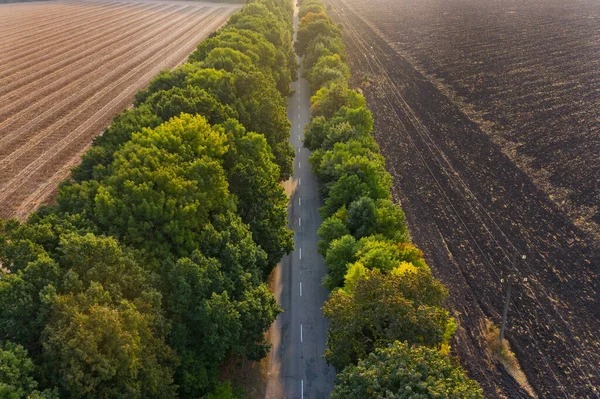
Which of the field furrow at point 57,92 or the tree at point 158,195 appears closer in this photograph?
the tree at point 158,195

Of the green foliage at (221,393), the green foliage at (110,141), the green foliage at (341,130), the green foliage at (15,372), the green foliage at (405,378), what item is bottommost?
the green foliage at (221,393)

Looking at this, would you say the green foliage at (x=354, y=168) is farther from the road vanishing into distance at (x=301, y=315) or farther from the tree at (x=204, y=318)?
the tree at (x=204, y=318)

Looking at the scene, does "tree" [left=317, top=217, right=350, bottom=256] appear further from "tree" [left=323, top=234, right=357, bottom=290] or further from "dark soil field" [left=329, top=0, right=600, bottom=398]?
"dark soil field" [left=329, top=0, right=600, bottom=398]

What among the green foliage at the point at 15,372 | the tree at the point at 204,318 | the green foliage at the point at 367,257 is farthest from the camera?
the green foliage at the point at 367,257

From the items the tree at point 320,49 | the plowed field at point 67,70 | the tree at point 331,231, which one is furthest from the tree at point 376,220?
the tree at point 320,49

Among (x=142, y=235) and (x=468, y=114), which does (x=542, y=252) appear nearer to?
(x=468, y=114)

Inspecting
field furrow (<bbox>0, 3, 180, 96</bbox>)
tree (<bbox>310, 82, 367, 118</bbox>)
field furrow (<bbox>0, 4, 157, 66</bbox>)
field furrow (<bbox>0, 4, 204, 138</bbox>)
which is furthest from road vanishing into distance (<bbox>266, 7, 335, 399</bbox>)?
field furrow (<bbox>0, 4, 157, 66</bbox>)

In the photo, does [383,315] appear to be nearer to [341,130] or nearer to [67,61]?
[341,130]
